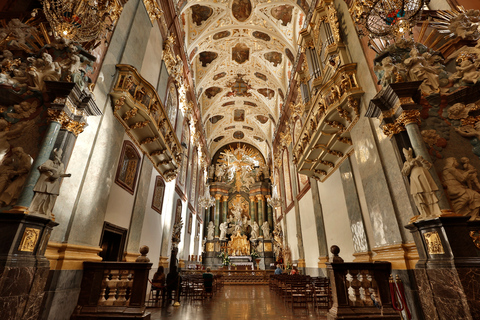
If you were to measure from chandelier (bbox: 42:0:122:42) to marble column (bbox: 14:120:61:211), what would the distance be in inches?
74.1

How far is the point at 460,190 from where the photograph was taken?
12.9ft

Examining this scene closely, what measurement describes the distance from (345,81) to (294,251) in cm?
1222

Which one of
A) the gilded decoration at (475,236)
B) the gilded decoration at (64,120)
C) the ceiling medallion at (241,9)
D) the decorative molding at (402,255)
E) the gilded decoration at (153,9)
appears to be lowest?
the decorative molding at (402,255)

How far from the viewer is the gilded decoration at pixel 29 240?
140 inches

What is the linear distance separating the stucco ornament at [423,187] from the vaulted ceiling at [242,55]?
10794 millimetres

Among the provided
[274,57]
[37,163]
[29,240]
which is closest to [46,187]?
[37,163]

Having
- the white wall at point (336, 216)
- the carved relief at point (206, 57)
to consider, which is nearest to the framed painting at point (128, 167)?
the white wall at point (336, 216)

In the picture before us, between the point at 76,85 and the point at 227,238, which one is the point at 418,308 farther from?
the point at 227,238

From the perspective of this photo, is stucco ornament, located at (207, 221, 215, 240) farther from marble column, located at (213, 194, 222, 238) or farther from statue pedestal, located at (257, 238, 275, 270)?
statue pedestal, located at (257, 238, 275, 270)

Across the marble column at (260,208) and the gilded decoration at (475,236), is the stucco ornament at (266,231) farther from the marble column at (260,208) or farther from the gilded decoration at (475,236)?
the gilded decoration at (475,236)

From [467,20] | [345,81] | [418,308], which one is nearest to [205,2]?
[345,81]

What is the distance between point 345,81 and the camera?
6672 mm

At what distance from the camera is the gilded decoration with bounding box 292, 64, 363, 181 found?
263 inches

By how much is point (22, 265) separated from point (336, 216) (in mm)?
9316
